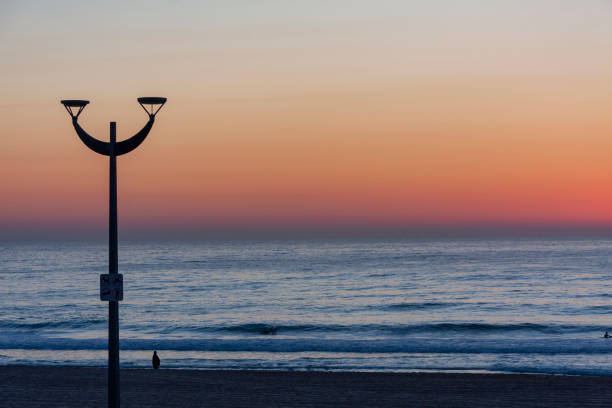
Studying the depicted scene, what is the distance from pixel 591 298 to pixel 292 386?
37750 millimetres

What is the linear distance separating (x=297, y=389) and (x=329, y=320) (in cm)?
2229

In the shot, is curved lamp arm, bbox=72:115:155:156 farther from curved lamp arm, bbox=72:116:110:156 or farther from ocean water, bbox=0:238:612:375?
ocean water, bbox=0:238:612:375

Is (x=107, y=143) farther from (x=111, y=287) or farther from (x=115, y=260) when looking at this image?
(x=111, y=287)

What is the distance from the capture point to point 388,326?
38250 mm

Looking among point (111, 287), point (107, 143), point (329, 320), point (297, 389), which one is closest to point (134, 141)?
point (107, 143)

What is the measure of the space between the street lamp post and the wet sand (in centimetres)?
675

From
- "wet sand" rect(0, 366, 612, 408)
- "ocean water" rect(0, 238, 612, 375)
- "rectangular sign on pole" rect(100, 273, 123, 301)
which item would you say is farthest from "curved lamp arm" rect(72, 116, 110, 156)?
"ocean water" rect(0, 238, 612, 375)

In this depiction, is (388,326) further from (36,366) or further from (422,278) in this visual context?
(422,278)

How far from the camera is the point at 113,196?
10773 millimetres

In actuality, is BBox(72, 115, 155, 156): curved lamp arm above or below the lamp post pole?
above

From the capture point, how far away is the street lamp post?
10594 millimetres

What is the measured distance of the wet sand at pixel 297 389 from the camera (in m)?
17.2

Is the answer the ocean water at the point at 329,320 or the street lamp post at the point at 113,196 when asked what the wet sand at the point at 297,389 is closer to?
the ocean water at the point at 329,320

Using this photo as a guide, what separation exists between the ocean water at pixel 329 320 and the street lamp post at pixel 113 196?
13404 millimetres
